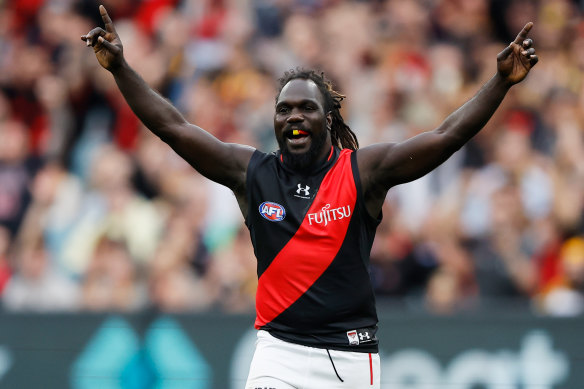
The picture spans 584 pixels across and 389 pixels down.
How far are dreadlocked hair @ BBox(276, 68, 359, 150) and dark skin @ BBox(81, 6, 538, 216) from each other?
0.08 m

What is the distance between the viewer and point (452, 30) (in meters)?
10.9

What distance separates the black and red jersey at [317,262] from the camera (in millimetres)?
5133

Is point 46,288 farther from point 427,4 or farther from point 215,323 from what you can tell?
point 427,4

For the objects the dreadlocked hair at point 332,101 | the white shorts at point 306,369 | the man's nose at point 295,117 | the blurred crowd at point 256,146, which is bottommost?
the white shorts at point 306,369

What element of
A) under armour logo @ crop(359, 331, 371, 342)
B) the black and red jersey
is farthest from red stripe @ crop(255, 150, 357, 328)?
under armour logo @ crop(359, 331, 371, 342)

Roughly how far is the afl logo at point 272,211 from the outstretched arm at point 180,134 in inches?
8.6

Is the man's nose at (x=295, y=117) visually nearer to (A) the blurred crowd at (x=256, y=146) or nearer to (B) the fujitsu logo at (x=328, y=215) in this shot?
(B) the fujitsu logo at (x=328, y=215)

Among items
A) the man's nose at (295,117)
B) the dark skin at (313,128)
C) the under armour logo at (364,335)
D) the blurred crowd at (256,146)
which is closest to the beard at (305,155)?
the dark skin at (313,128)

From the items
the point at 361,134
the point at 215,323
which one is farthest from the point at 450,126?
the point at 361,134

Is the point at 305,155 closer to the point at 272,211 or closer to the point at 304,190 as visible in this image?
the point at 304,190

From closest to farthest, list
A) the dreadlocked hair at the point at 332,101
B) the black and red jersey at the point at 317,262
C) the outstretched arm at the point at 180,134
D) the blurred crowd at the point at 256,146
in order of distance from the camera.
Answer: the black and red jersey at the point at 317,262 → the outstretched arm at the point at 180,134 → the dreadlocked hair at the point at 332,101 → the blurred crowd at the point at 256,146

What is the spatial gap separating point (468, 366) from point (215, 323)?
2.30 meters

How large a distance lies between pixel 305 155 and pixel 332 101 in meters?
0.50

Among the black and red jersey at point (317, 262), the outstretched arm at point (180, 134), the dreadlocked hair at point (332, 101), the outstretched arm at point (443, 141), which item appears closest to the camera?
the outstretched arm at point (443, 141)
